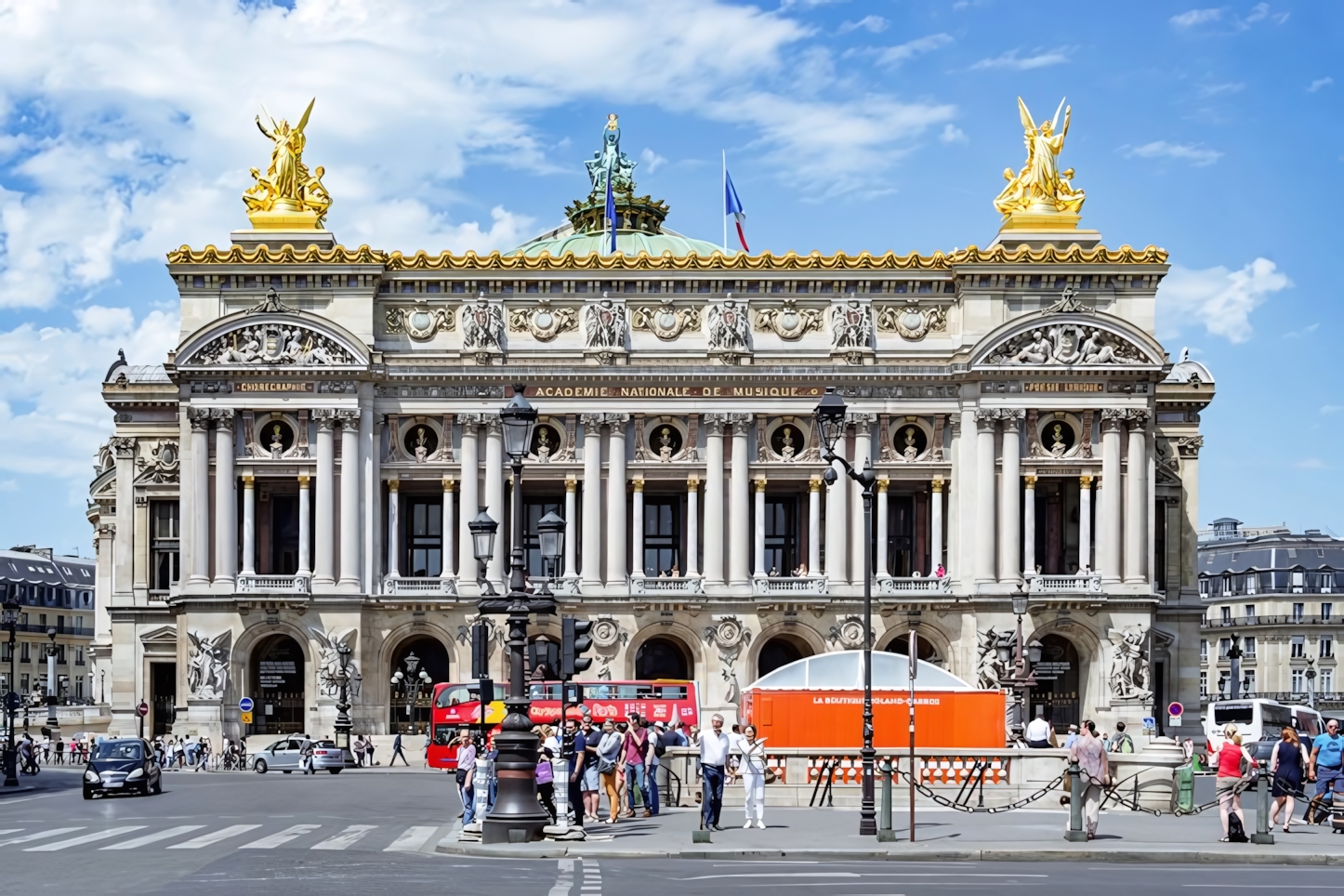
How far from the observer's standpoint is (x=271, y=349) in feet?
279

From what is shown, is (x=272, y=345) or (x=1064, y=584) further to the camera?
(x=272, y=345)

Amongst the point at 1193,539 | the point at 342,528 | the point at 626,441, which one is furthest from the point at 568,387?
the point at 1193,539

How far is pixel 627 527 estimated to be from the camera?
8719cm

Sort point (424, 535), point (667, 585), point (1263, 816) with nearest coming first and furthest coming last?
1. point (1263, 816)
2. point (667, 585)
3. point (424, 535)

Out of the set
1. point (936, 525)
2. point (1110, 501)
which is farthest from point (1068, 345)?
point (936, 525)

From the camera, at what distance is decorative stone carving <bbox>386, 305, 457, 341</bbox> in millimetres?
86938

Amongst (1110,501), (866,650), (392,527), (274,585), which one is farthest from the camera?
(392,527)

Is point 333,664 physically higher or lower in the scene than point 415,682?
higher

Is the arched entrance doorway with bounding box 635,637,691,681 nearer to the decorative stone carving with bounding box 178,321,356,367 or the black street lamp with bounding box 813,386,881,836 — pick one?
the decorative stone carving with bounding box 178,321,356,367

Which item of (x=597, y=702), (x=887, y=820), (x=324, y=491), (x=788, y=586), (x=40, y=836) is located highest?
(x=324, y=491)

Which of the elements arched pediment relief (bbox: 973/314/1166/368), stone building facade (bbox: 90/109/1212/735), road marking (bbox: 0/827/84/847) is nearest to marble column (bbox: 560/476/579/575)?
stone building facade (bbox: 90/109/1212/735)

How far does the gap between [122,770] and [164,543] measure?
39.3 m

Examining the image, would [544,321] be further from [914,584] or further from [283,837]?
[283,837]

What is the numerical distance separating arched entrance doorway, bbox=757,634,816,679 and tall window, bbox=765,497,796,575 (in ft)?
11.7
